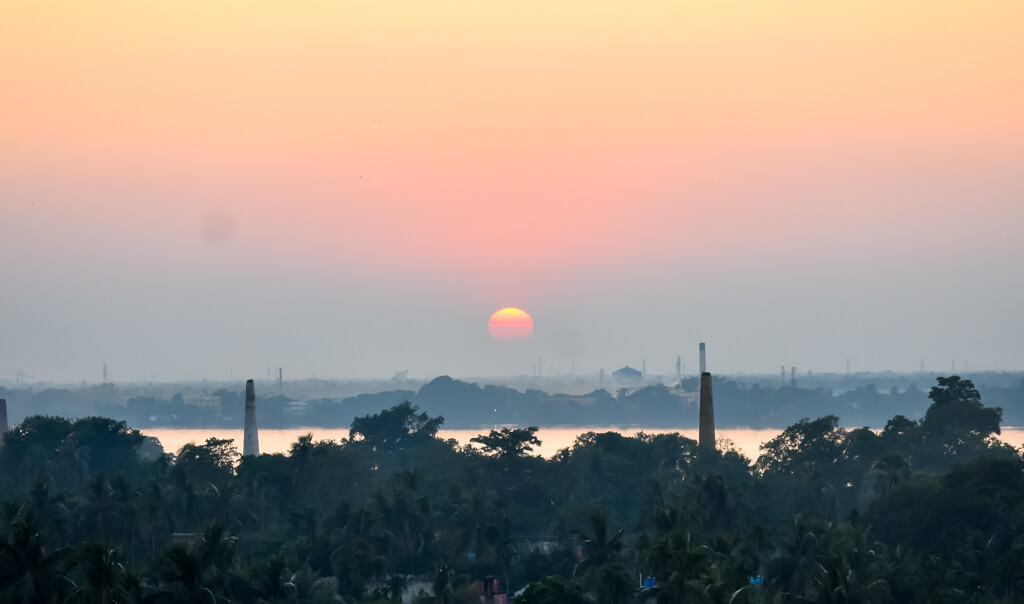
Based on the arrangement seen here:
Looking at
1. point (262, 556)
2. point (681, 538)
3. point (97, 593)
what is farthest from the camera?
point (262, 556)

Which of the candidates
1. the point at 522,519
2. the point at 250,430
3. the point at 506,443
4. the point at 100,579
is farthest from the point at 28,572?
the point at 250,430

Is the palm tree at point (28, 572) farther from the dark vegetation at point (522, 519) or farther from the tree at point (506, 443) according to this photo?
the tree at point (506, 443)

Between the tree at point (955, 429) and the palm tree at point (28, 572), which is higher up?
the tree at point (955, 429)

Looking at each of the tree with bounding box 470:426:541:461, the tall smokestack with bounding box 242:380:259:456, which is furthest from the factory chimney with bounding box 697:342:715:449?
the tall smokestack with bounding box 242:380:259:456

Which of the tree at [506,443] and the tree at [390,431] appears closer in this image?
the tree at [506,443]

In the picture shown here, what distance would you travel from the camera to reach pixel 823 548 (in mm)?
66250

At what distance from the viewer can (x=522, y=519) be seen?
113062 mm

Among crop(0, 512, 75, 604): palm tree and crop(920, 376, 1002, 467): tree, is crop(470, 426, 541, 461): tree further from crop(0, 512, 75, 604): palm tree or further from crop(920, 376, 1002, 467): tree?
crop(0, 512, 75, 604): palm tree

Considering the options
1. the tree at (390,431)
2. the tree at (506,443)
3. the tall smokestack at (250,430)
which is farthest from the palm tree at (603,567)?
the tall smokestack at (250,430)

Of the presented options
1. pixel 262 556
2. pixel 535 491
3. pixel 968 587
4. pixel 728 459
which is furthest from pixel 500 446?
pixel 968 587

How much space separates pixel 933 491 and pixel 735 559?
1251 inches

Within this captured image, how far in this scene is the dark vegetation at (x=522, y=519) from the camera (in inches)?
2304

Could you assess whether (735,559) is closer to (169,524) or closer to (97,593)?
(97,593)

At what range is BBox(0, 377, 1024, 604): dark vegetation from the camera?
5853 cm
